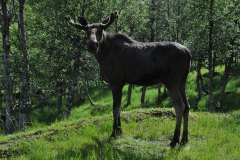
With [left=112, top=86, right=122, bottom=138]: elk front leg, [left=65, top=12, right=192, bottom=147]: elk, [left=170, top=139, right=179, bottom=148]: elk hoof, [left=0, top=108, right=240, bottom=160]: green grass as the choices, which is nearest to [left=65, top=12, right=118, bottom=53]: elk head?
[left=65, top=12, right=192, bottom=147]: elk

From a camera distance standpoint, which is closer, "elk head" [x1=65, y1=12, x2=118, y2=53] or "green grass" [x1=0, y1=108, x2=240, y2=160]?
"green grass" [x1=0, y1=108, x2=240, y2=160]

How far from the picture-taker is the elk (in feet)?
35.6

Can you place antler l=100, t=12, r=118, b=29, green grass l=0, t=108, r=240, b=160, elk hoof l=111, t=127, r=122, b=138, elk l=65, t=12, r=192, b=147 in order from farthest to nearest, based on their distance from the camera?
elk hoof l=111, t=127, r=122, b=138, antler l=100, t=12, r=118, b=29, elk l=65, t=12, r=192, b=147, green grass l=0, t=108, r=240, b=160

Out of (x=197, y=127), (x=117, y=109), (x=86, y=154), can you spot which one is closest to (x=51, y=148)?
(x=86, y=154)

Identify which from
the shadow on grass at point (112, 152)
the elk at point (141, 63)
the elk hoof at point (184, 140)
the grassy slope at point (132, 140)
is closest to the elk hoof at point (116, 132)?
the elk at point (141, 63)

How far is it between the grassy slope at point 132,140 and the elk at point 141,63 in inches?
29.0

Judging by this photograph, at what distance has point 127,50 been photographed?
11453mm

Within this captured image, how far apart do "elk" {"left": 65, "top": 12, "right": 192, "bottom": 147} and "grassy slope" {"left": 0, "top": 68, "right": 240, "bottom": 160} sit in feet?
2.42

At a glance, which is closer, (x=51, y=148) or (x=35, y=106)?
(x=51, y=148)

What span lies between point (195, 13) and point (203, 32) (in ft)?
7.53

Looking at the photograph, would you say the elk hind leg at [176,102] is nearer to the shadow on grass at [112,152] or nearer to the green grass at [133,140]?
the green grass at [133,140]

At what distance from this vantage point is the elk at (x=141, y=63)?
1084 centimetres

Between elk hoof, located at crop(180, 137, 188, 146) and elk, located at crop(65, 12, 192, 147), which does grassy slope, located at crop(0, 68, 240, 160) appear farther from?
elk, located at crop(65, 12, 192, 147)

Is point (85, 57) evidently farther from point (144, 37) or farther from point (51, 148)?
point (51, 148)
